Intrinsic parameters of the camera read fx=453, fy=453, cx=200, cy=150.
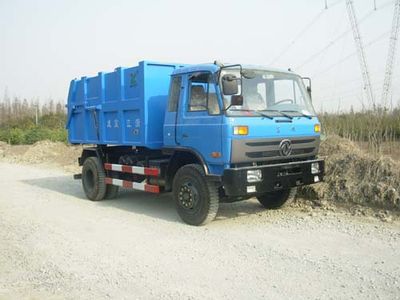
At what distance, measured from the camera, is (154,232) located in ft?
23.4

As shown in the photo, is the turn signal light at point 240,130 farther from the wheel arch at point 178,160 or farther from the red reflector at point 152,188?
the red reflector at point 152,188

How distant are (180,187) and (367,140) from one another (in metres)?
5.11

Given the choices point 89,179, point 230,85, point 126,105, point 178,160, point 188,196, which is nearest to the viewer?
point 230,85

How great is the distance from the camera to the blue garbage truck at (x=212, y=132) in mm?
6883

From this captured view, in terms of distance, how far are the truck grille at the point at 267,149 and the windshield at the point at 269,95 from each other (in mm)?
427

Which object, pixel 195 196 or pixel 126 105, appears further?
pixel 126 105

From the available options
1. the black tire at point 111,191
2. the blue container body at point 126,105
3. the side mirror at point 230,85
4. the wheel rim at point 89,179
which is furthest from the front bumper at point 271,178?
the wheel rim at point 89,179

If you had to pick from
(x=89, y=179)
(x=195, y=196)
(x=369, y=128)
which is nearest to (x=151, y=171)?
(x=195, y=196)

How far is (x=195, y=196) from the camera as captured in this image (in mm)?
7387

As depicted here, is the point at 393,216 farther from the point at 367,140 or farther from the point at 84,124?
the point at 84,124

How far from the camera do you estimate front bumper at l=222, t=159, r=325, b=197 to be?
6797 mm

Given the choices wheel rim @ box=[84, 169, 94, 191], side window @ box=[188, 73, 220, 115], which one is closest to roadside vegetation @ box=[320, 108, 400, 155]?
side window @ box=[188, 73, 220, 115]

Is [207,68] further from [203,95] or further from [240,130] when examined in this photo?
[240,130]

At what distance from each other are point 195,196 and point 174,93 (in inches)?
73.2
